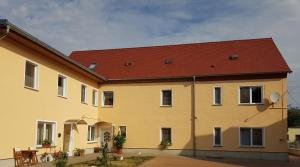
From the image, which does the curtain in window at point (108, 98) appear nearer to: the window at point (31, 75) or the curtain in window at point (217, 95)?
the curtain in window at point (217, 95)

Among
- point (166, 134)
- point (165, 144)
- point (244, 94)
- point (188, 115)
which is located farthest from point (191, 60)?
point (165, 144)

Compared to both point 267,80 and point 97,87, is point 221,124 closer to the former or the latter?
point 267,80

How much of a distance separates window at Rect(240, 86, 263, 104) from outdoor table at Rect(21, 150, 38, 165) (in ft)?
48.5

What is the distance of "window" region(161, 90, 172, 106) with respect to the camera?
29828 millimetres

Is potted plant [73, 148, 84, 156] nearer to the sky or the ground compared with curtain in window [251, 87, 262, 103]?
nearer to the ground

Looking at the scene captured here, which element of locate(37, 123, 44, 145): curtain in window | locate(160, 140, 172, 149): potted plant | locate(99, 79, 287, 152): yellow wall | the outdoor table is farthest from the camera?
locate(160, 140, 172, 149): potted plant

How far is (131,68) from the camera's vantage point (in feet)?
105

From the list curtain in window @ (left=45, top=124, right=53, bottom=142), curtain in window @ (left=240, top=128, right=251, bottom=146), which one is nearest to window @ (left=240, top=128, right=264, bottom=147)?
curtain in window @ (left=240, top=128, right=251, bottom=146)

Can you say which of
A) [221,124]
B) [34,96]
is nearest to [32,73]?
[34,96]

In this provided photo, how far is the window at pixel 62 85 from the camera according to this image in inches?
937

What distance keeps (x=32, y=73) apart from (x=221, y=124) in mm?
13848

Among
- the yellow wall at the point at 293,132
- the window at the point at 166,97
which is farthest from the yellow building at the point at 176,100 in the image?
the yellow wall at the point at 293,132

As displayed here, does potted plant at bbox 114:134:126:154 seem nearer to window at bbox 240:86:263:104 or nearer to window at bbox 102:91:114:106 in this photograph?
window at bbox 102:91:114:106

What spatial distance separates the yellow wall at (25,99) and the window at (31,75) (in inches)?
11.5
